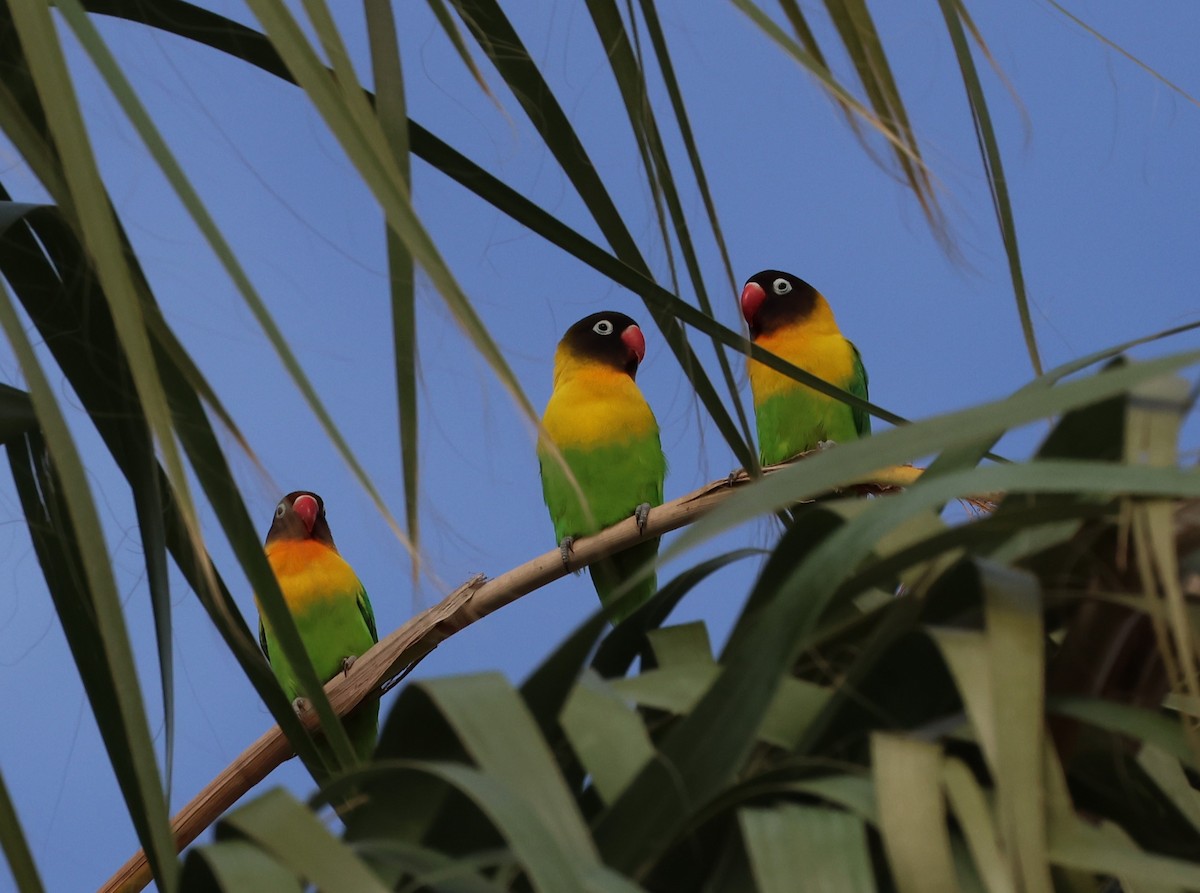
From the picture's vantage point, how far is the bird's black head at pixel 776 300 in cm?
261

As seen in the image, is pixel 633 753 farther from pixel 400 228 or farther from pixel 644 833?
pixel 400 228

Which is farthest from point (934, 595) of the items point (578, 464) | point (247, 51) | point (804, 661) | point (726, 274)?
point (578, 464)

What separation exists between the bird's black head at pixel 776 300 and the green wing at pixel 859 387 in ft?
0.42

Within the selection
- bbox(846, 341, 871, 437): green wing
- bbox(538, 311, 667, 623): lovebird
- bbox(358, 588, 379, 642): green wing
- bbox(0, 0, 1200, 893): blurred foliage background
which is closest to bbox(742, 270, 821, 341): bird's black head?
bbox(846, 341, 871, 437): green wing

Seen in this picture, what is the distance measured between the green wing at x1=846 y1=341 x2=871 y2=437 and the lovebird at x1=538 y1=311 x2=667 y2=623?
0.35m

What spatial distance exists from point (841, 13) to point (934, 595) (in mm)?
276

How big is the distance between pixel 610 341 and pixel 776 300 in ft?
1.15

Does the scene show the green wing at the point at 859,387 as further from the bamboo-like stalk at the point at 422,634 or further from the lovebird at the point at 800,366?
the bamboo-like stalk at the point at 422,634

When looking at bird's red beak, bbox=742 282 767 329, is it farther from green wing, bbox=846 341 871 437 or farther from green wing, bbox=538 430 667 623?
green wing, bbox=538 430 667 623

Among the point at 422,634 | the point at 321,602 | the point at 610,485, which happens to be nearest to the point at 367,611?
the point at 321,602

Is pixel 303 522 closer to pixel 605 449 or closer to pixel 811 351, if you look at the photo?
pixel 605 449

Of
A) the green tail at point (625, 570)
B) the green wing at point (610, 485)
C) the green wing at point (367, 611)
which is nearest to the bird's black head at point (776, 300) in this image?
the green wing at point (610, 485)

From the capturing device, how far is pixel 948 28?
1.71 ft

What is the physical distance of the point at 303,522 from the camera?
8.23ft
